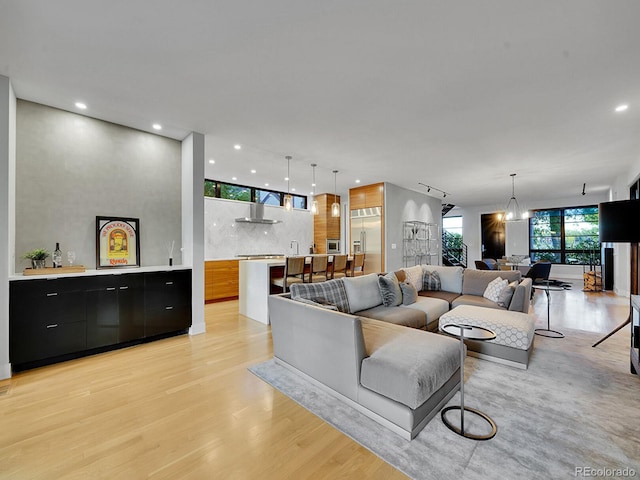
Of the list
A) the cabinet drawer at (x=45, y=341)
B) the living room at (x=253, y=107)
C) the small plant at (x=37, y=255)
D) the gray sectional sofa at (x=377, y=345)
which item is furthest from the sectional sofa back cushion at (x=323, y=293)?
the small plant at (x=37, y=255)

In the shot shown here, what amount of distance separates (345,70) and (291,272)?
2.94 meters

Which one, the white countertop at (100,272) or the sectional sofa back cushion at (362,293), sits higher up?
the white countertop at (100,272)

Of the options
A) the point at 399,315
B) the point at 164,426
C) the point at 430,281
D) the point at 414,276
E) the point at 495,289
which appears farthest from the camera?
the point at 430,281

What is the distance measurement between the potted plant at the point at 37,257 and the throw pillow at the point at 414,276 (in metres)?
4.76

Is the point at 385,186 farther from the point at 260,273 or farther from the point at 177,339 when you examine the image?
the point at 177,339

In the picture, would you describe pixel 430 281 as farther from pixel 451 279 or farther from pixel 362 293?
pixel 362 293

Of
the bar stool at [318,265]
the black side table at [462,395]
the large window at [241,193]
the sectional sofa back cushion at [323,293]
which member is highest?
the large window at [241,193]

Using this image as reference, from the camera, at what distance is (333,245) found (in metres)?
8.95

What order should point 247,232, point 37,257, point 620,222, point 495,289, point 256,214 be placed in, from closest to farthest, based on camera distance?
point 37,257
point 620,222
point 495,289
point 256,214
point 247,232

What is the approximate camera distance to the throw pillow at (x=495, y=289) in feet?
13.0

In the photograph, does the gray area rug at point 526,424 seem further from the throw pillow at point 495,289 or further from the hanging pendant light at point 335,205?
the hanging pendant light at point 335,205

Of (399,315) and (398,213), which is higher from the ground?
(398,213)

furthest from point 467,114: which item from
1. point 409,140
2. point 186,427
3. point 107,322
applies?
point 107,322

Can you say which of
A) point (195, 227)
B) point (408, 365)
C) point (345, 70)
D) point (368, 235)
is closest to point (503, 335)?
point (408, 365)
